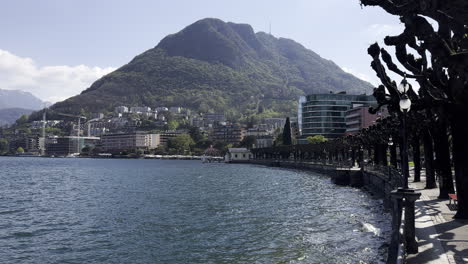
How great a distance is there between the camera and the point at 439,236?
1881cm

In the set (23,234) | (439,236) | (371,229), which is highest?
(439,236)

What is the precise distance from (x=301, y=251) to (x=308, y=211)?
17.2m

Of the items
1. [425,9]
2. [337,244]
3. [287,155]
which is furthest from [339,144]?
[425,9]

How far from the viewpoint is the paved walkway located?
15555 mm

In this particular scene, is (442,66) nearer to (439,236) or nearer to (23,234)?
(439,236)

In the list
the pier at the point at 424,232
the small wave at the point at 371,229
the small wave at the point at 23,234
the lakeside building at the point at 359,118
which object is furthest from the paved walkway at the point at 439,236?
the lakeside building at the point at 359,118

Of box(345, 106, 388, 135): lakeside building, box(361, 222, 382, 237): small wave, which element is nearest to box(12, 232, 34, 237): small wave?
box(361, 222, 382, 237): small wave

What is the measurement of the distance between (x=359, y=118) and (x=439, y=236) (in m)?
171

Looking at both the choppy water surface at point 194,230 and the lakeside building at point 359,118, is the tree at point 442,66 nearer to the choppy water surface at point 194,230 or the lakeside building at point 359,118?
the choppy water surface at point 194,230

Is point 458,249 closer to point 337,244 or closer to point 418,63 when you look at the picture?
point 337,244

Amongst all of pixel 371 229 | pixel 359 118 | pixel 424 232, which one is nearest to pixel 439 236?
pixel 424 232

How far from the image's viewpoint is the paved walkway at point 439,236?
1555 centimetres

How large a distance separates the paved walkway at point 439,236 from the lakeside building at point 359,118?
493 feet

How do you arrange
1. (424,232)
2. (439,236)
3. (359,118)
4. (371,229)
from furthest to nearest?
1. (359,118)
2. (371,229)
3. (424,232)
4. (439,236)
